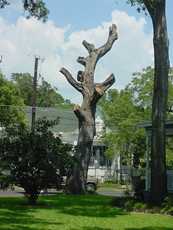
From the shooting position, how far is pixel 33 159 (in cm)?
2070

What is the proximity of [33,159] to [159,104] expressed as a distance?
212 inches

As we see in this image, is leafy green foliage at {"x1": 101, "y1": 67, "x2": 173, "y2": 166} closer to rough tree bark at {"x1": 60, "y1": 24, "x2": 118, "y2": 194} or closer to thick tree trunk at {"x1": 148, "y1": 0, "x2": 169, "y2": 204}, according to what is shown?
rough tree bark at {"x1": 60, "y1": 24, "x2": 118, "y2": 194}

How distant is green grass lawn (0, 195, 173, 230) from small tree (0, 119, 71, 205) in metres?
0.90

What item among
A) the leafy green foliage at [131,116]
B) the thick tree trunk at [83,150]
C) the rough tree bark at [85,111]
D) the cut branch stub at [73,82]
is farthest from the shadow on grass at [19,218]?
the leafy green foliage at [131,116]

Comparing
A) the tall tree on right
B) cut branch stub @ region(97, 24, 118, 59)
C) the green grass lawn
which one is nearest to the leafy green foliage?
cut branch stub @ region(97, 24, 118, 59)

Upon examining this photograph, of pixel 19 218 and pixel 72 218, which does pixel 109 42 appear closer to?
pixel 72 218

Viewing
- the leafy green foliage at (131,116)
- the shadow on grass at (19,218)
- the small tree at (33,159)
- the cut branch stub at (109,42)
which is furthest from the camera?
the leafy green foliage at (131,116)

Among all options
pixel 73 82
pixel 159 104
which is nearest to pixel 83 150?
pixel 73 82

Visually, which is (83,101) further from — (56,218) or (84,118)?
(56,218)

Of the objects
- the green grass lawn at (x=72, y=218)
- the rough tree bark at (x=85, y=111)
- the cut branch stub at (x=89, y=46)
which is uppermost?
the cut branch stub at (x=89, y=46)

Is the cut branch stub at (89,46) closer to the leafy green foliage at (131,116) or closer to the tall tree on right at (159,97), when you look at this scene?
the tall tree on right at (159,97)

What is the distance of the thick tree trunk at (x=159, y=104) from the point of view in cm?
2230

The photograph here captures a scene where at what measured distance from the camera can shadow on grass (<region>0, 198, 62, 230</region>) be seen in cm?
1415

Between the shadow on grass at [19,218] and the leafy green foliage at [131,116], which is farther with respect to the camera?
the leafy green foliage at [131,116]
